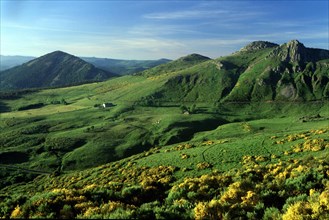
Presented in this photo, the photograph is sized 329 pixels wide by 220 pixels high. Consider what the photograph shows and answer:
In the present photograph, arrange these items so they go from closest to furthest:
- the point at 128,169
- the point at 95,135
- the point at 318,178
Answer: the point at 318,178 → the point at 128,169 → the point at 95,135

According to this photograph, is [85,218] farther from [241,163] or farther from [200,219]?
[241,163]

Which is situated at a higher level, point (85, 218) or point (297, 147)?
point (85, 218)

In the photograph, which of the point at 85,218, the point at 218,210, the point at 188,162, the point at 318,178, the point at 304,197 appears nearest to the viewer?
the point at 85,218

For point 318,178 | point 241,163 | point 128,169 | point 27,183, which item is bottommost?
point 27,183

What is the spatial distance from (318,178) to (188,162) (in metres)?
41.6

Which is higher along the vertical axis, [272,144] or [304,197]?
[304,197]

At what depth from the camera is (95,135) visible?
163 meters

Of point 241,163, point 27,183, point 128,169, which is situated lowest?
point 27,183

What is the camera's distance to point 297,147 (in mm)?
65750

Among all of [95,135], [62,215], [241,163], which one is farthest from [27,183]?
[62,215]

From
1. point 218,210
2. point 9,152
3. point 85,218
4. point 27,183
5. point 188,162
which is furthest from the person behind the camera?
point 9,152

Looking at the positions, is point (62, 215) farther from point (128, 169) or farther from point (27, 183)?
point (27, 183)

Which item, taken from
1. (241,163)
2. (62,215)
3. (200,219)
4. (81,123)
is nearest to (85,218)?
(62,215)

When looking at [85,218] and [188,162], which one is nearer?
[85,218]
